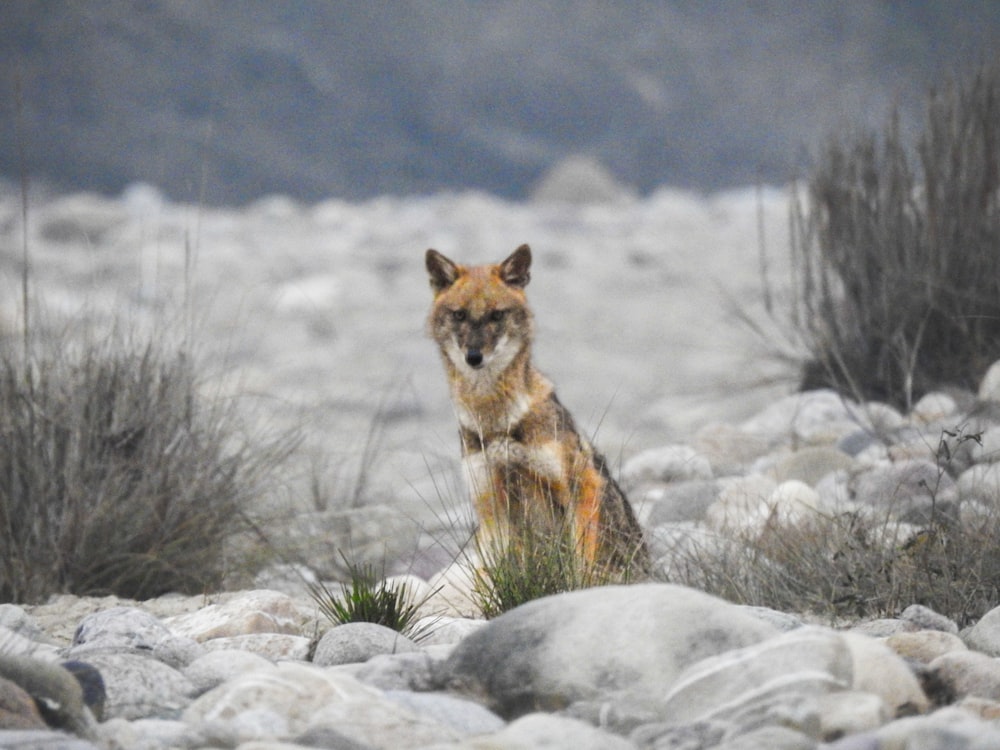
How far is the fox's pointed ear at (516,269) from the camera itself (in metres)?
3.92

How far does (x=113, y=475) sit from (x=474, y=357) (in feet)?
5.08

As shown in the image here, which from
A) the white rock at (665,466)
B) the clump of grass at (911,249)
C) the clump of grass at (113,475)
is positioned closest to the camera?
the clump of grass at (113,475)

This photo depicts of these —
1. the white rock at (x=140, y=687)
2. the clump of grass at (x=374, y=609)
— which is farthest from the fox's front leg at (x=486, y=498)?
the white rock at (x=140, y=687)

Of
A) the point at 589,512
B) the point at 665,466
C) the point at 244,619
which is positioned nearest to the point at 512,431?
the point at 589,512

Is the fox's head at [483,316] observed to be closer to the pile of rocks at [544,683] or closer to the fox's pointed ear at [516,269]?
the fox's pointed ear at [516,269]

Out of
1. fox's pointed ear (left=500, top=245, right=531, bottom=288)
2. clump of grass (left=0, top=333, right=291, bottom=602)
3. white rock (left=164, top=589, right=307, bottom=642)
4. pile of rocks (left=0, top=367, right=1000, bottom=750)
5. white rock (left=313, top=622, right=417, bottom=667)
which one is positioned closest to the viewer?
pile of rocks (left=0, top=367, right=1000, bottom=750)

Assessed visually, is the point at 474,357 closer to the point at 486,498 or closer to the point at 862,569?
the point at 486,498

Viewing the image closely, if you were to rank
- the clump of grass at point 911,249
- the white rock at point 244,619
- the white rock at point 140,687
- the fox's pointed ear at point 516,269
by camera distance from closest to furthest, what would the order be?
1. the white rock at point 140,687
2. the white rock at point 244,619
3. the fox's pointed ear at point 516,269
4. the clump of grass at point 911,249

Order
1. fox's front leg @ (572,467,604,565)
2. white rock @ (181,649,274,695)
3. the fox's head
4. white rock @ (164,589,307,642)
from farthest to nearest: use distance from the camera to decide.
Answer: the fox's head, fox's front leg @ (572,467,604,565), white rock @ (164,589,307,642), white rock @ (181,649,274,695)

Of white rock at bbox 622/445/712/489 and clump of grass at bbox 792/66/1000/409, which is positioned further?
clump of grass at bbox 792/66/1000/409

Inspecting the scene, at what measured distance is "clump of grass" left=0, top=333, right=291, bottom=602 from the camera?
14.1ft

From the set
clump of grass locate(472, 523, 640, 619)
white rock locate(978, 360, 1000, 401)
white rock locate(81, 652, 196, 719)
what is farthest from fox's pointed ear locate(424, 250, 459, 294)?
white rock locate(978, 360, 1000, 401)

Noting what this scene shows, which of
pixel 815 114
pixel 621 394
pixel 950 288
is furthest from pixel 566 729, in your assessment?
pixel 621 394

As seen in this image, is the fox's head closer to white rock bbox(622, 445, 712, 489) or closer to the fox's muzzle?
the fox's muzzle
